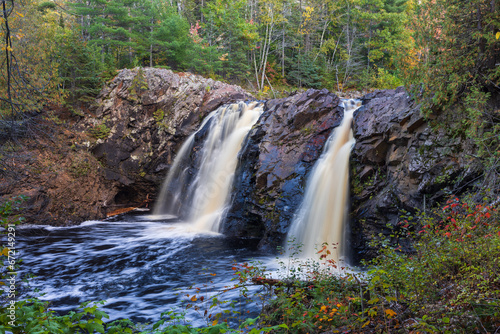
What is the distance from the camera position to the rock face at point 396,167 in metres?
6.47

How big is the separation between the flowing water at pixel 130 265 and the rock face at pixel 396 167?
11.2 feet

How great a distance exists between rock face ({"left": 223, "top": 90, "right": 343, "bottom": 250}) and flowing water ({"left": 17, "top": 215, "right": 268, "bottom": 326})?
0.92 metres

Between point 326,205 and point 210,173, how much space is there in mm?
5537

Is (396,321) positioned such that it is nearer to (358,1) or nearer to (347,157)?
(347,157)

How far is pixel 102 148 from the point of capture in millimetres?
14070

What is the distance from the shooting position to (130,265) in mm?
7848

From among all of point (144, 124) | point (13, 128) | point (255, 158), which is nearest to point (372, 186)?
point (255, 158)

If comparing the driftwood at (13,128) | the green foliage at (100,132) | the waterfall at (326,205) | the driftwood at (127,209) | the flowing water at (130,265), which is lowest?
the flowing water at (130,265)

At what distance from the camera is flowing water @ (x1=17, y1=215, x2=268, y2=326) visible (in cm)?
586

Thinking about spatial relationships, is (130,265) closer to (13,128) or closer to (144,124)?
(13,128)

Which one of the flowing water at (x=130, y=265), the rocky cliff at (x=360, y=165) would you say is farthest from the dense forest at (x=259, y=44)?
the flowing water at (x=130, y=265)

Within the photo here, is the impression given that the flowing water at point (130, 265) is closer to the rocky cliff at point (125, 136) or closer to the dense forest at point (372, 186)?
the dense forest at point (372, 186)

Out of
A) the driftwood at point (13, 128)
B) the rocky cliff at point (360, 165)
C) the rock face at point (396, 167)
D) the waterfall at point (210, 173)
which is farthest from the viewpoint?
the waterfall at point (210, 173)

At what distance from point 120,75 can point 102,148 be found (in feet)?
14.1
